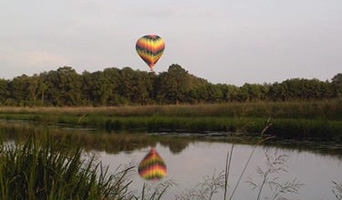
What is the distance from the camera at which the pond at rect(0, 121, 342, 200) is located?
18.4 feet

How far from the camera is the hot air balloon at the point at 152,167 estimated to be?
21.6 ft

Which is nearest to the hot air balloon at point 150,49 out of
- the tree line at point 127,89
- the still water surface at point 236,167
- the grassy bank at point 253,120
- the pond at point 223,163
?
the grassy bank at point 253,120

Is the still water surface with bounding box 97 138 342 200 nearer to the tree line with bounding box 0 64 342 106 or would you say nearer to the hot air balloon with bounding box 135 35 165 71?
the hot air balloon with bounding box 135 35 165 71

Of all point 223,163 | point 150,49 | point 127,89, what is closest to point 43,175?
point 223,163

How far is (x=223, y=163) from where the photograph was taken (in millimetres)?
7883

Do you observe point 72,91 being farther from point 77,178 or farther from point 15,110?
point 77,178

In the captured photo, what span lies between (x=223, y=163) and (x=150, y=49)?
1050 inches

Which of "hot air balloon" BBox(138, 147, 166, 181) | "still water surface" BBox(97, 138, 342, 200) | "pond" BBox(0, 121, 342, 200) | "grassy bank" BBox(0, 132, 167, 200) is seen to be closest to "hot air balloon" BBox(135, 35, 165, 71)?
"pond" BBox(0, 121, 342, 200)

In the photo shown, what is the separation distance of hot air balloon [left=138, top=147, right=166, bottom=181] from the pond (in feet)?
0.41

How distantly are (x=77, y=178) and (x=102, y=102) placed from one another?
46.8 meters

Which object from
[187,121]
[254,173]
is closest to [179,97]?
[187,121]

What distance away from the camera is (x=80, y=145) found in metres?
2.92

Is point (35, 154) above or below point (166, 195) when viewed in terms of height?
above

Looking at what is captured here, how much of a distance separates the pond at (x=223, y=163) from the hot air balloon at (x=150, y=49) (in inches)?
864
